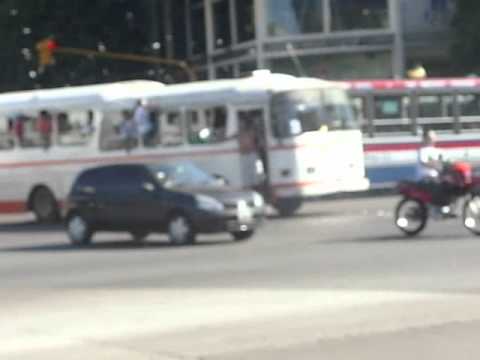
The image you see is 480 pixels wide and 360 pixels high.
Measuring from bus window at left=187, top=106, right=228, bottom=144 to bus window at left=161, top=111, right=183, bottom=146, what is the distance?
28cm

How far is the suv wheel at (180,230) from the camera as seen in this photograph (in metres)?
26.6

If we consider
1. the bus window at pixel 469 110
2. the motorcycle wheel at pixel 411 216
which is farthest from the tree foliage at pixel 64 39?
the motorcycle wheel at pixel 411 216

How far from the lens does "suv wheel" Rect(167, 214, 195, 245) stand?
87.2 ft

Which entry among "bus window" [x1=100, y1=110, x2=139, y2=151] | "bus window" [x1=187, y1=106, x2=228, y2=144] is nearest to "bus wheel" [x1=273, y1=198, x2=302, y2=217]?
"bus window" [x1=187, y1=106, x2=228, y2=144]

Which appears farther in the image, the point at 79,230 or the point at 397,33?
the point at 397,33

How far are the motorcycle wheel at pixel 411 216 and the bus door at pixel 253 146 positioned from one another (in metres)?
8.35

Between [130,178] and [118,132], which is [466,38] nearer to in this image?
[118,132]

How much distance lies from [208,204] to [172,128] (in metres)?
9.04

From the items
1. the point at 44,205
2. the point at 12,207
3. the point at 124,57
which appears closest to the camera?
the point at 44,205

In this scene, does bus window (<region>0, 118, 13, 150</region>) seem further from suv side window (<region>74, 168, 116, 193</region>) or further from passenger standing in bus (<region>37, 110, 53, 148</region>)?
suv side window (<region>74, 168, 116, 193</region>)

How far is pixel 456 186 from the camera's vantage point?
2567cm

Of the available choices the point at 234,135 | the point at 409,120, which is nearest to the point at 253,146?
the point at 234,135

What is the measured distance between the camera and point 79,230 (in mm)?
28547

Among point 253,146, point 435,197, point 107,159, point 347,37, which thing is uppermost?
point 347,37
